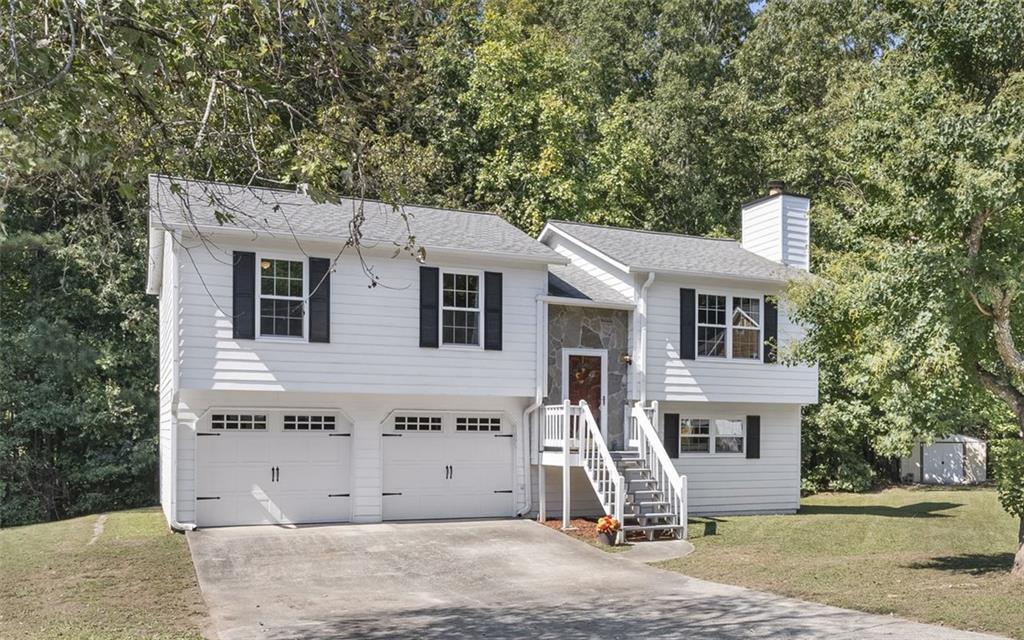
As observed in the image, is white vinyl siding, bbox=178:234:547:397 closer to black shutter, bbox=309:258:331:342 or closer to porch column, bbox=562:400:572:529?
black shutter, bbox=309:258:331:342

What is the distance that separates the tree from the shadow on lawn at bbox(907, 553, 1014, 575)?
93cm

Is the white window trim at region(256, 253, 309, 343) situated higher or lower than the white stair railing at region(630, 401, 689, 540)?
higher

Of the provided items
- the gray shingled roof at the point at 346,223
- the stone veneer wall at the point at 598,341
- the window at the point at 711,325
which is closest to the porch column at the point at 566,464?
the stone veneer wall at the point at 598,341

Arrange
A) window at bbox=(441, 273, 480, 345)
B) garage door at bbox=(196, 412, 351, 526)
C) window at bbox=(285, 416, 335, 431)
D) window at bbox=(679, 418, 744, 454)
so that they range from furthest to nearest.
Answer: window at bbox=(679, 418, 744, 454) → window at bbox=(441, 273, 480, 345) → window at bbox=(285, 416, 335, 431) → garage door at bbox=(196, 412, 351, 526)

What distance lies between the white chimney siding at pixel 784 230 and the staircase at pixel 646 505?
23.8ft

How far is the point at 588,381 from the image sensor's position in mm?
18656

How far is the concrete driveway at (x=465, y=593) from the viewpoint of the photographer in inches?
352

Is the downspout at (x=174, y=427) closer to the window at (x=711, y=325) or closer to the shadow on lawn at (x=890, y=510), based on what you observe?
the window at (x=711, y=325)

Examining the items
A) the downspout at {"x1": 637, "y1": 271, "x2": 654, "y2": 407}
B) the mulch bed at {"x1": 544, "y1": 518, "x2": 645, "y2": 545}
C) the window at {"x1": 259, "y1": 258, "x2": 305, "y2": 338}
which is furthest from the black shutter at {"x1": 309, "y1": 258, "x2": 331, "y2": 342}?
the downspout at {"x1": 637, "y1": 271, "x2": 654, "y2": 407}

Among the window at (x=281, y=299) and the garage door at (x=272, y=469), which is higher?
the window at (x=281, y=299)

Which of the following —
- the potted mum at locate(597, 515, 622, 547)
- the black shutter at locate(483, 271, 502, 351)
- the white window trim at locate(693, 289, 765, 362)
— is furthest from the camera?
the white window trim at locate(693, 289, 765, 362)

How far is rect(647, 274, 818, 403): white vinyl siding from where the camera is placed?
61.9ft

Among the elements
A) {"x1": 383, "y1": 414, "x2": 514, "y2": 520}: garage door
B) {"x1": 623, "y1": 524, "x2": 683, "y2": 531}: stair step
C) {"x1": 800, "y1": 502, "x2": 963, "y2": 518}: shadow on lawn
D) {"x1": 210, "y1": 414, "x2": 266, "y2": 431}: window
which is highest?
{"x1": 210, "y1": 414, "x2": 266, "y2": 431}: window

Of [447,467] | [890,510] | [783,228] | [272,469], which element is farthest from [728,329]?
Answer: [272,469]
